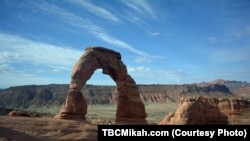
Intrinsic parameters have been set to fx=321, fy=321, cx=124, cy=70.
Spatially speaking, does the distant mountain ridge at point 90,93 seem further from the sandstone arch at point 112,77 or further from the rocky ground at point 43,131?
the rocky ground at point 43,131

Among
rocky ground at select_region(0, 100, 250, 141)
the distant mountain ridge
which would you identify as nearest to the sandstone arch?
rocky ground at select_region(0, 100, 250, 141)

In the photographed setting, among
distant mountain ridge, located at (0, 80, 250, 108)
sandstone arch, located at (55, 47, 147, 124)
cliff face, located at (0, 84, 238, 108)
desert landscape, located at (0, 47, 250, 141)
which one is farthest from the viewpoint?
cliff face, located at (0, 84, 238, 108)

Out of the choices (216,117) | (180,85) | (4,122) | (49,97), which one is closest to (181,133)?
(4,122)

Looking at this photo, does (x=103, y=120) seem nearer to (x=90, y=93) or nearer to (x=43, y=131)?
(x=43, y=131)

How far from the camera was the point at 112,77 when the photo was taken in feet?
116

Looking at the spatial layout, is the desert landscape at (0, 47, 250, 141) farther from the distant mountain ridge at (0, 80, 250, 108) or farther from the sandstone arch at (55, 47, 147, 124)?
the distant mountain ridge at (0, 80, 250, 108)

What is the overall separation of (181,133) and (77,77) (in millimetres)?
20568

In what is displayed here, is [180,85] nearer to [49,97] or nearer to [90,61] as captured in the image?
[49,97]

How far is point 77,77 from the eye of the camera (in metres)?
31.8

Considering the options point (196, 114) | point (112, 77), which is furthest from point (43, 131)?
point (112, 77)

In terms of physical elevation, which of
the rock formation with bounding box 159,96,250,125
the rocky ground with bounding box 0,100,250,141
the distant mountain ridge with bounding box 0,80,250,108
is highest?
the distant mountain ridge with bounding box 0,80,250,108

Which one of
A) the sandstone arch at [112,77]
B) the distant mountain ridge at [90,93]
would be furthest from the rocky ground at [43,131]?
the distant mountain ridge at [90,93]

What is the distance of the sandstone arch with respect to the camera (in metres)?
31.1

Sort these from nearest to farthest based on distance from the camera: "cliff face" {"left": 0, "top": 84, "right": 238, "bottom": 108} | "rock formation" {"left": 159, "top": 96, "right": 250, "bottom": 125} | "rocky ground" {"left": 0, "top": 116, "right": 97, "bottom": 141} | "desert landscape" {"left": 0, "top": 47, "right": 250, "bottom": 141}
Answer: "rocky ground" {"left": 0, "top": 116, "right": 97, "bottom": 141}, "desert landscape" {"left": 0, "top": 47, "right": 250, "bottom": 141}, "rock formation" {"left": 159, "top": 96, "right": 250, "bottom": 125}, "cliff face" {"left": 0, "top": 84, "right": 238, "bottom": 108}
